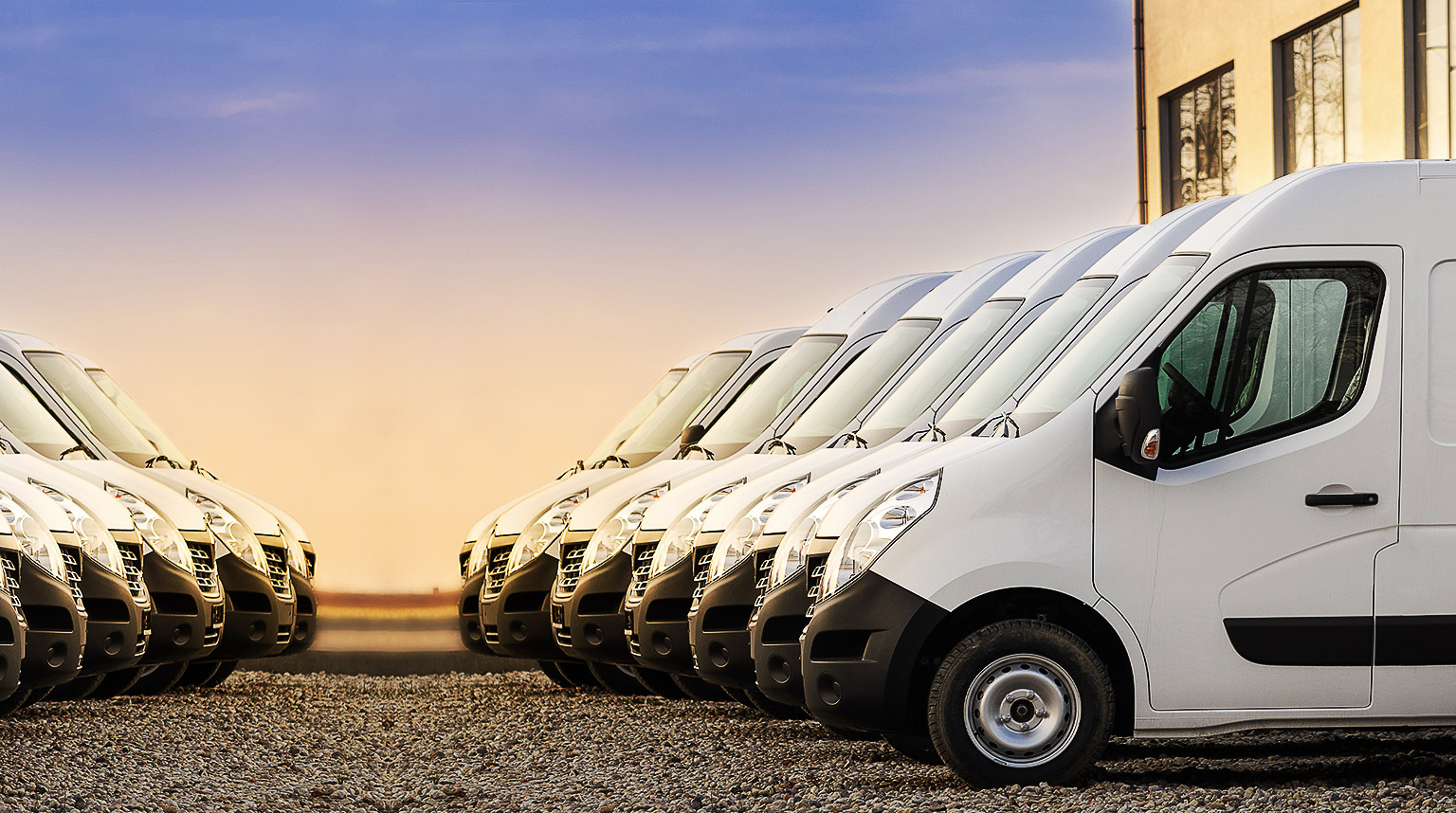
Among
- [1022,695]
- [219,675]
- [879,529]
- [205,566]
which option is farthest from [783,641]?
[219,675]

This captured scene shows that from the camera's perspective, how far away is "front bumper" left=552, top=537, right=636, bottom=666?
11297 millimetres

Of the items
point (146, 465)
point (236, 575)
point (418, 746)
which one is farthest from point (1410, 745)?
point (146, 465)

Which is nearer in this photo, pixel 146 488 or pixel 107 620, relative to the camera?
pixel 107 620

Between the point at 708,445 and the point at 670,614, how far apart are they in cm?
235

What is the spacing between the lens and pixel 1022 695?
7.54 m

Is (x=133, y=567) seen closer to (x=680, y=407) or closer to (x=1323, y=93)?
(x=680, y=407)

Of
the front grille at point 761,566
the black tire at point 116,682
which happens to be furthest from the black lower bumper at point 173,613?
the front grille at point 761,566

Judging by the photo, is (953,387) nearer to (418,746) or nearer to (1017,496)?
(1017,496)

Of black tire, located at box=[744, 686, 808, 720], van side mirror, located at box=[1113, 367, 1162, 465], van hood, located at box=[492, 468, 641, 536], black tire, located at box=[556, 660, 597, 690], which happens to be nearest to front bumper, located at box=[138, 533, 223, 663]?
van hood, located at box=[492, 468, 641, 536]

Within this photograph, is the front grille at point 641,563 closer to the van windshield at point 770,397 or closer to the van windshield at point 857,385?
the van windshield at point 857,385

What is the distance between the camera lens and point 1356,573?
7.65 metres

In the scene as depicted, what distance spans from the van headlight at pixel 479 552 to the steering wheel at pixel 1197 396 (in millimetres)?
6649

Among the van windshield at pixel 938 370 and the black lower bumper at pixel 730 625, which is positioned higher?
the van windshield at pixel 938 370

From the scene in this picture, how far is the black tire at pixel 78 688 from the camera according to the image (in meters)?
11.6
